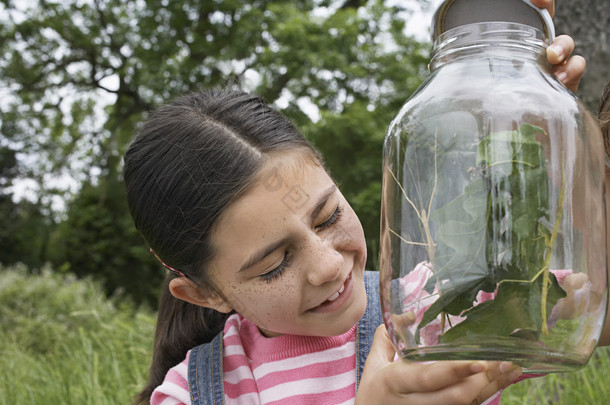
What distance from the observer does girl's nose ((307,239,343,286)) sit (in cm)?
121

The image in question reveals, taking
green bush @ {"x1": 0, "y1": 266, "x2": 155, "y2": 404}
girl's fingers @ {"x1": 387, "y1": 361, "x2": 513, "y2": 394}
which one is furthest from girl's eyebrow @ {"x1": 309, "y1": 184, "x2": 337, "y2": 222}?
green bush @ {"x1": 0, "y1": 266, "x2": 155, "y2": 404}

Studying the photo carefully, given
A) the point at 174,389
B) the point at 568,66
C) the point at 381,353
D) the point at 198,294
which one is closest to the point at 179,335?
the point at 174,389

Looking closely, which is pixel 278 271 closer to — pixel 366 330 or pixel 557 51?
pixel 366 330

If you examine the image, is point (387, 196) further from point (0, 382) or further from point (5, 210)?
point (5, 210)

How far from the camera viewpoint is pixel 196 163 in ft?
4.63

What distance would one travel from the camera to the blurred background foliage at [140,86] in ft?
27.0

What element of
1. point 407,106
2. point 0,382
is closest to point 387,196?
point 407,106

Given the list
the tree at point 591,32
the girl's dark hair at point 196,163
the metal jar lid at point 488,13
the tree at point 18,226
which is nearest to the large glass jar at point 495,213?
the metal jar lid at point 488,13

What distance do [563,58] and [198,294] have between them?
38.3 inches

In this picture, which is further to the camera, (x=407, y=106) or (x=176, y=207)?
(x=176, y=207)

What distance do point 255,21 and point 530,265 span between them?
29.2 feet

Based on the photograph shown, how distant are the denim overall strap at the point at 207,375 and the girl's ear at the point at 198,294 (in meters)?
0.19

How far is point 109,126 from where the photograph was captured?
457 inches

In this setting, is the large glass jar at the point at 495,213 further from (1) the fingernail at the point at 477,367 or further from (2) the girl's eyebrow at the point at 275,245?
(2) the girl's eyebrow at the point at 275,245
